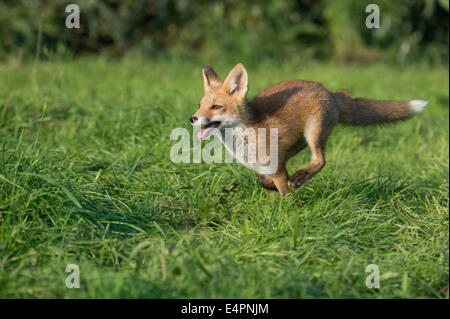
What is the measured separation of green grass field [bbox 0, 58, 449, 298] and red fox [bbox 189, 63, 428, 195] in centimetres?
18

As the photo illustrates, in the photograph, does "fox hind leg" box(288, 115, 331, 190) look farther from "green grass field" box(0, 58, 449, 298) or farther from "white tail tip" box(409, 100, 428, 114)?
"white tail tip" box(409, 100, 428, 114)

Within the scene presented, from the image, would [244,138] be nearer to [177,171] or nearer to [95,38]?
[177,171]

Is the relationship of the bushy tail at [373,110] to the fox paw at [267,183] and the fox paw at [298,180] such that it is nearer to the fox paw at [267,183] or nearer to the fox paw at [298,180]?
the fox paw at [298,180]

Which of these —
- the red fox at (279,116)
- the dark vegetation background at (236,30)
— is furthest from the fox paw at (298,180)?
the dark vegetation background at (236,30)

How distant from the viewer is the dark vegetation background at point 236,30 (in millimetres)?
10508

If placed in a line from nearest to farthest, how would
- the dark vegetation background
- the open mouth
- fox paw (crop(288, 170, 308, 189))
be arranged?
the open mouth, fox paw (crop(288, 170, 308, 189)), the dark vegetation background

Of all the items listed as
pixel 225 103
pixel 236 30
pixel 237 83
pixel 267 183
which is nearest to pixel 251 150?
pixel 267 183

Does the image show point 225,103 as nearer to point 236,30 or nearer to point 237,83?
point 237,83

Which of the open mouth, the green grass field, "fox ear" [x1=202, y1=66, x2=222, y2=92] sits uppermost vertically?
"fox ear" [x1=202, y1=66, x2=222, y2=92]

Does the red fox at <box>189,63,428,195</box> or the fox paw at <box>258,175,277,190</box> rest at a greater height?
Answer: the red fox at <box>189,63,428,195</box>

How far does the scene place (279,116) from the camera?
3844 millimetres

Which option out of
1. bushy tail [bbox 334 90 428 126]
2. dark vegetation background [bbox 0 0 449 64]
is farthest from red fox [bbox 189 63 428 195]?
dark vegetation background [bbox 0 0 449 64]

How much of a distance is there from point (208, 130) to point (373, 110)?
1469 millimetres

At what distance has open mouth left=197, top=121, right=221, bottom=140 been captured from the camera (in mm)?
3610
